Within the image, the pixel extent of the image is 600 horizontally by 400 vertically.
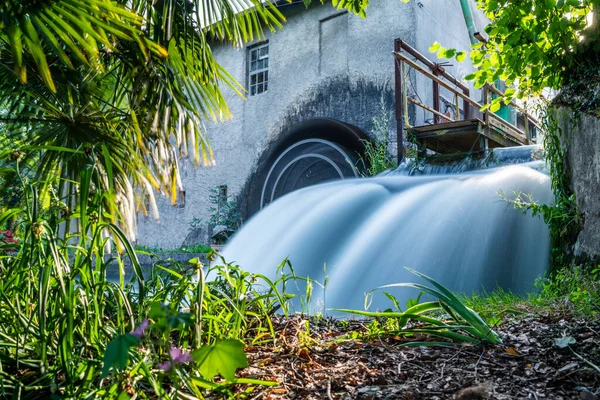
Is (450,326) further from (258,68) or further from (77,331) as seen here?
(258,68)

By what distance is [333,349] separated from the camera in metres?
1.44

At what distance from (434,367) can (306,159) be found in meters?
7.86

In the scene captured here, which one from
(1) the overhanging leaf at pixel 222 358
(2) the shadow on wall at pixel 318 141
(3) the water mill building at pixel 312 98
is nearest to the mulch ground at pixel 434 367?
(1) the overhanging leaf at pixel 222 358

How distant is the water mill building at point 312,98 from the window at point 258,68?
0.02 m

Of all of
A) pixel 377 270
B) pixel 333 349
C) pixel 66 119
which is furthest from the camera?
pixel 377 270

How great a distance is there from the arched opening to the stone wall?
5.06 metres

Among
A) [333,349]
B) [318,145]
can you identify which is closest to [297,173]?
[318,145]

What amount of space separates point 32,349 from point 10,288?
0.19 m

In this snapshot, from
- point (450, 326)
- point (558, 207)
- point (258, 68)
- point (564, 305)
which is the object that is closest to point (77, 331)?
point (450, 326)

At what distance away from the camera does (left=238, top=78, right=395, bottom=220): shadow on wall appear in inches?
321

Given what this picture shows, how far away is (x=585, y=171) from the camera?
256 centimetres

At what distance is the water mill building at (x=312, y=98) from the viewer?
8.03 meters

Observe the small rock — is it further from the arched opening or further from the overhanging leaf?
the arched opening

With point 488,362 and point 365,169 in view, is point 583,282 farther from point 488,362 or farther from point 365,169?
point 365,169
